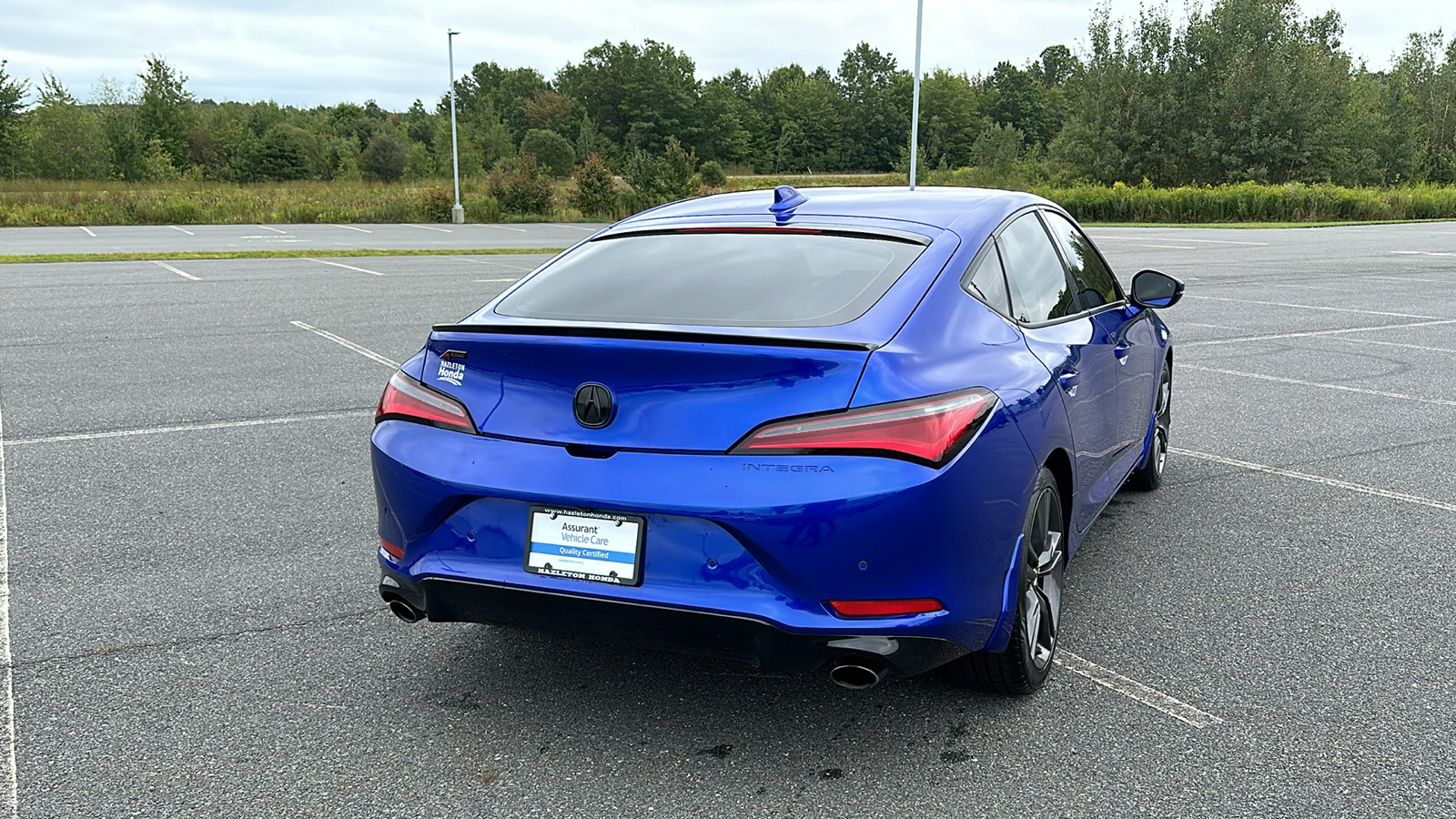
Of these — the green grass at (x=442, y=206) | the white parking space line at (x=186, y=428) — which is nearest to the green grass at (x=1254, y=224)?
the green grass at (x=442, y=206)

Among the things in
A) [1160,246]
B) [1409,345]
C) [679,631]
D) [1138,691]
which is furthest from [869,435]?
[1160,246]

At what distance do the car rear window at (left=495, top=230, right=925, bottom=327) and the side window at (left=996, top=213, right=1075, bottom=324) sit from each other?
49 cm

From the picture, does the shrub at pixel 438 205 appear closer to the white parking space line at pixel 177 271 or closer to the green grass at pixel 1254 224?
the white parking space line at pixel 177 271

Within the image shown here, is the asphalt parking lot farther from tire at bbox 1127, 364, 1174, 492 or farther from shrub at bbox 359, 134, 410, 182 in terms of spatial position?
shrub at bbox 359, 134, 410, 182

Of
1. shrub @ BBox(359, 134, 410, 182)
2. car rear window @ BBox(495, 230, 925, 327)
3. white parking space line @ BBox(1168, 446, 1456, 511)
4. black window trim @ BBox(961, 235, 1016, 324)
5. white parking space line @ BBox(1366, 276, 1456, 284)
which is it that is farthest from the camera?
shrub @ BBox(359, 134, 410, 182)

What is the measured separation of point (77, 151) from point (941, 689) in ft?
222

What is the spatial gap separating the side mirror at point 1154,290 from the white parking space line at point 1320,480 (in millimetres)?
1804

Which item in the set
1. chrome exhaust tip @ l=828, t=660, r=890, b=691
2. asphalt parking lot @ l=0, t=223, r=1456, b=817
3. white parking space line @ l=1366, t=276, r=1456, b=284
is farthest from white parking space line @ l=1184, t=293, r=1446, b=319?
chrome exhaust tip @ l=828, t=660, r=890, b=691

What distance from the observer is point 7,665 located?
3582 millimetres

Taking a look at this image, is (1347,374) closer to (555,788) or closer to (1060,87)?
(555,788)

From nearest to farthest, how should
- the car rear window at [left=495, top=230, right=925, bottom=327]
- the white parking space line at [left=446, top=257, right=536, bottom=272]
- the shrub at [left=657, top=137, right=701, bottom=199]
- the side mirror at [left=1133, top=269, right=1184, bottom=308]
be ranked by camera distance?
the car rear window at [left=495, top=230, right=925, bottom=327], the side mirror at [left=1133, top=269, right=1184, bottom=308], the white parking space line at [left=446, top=257, right=536, bottom=272], the shrub at [left=657, top=137, right=701, bottom=199]

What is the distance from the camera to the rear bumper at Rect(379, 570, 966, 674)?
276 cm

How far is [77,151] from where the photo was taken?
59562mm

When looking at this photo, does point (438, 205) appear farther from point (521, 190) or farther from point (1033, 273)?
point (1033, 273)
